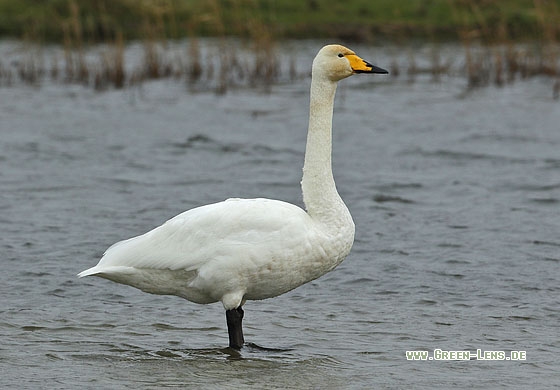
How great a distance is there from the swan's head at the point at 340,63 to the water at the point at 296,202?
199cm

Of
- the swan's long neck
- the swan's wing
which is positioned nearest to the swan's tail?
the swan's wing

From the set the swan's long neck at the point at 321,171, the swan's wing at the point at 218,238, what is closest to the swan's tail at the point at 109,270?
the swan's wing at the point at 218,238

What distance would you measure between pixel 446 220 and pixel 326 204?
5.16 metres

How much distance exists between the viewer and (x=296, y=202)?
1323 cm

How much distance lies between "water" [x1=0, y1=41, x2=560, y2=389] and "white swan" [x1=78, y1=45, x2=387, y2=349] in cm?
53

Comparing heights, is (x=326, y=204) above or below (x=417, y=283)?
above

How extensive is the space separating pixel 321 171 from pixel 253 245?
2.84ft

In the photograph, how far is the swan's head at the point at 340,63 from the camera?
7.08 m

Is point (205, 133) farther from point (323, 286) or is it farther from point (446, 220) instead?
point (323, 286)

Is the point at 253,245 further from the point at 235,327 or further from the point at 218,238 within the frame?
the point at 235,327

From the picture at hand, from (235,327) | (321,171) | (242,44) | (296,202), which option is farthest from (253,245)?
(242,44)

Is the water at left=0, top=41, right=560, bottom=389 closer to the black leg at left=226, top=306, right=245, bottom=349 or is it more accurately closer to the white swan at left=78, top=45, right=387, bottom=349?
the black leg at left=226, top=306, right=245, bottom=349

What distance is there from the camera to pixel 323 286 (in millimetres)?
9117

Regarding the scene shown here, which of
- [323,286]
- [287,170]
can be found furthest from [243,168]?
[323,286]
